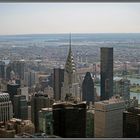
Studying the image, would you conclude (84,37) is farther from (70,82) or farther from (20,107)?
(20,107)

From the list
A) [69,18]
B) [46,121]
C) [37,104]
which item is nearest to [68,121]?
[46,121]

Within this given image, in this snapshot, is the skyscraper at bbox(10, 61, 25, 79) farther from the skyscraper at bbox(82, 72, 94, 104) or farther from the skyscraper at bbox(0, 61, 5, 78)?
the skyscraper at bbox(82, 72, 94, 104)

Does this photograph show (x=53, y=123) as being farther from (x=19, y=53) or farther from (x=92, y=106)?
(x=19, y=53)

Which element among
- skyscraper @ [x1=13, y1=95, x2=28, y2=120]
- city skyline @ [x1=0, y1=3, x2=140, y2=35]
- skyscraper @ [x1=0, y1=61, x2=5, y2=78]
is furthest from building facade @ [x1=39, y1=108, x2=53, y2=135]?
city skyline @ [x1=0, y1=3, x2=140, y2=35]

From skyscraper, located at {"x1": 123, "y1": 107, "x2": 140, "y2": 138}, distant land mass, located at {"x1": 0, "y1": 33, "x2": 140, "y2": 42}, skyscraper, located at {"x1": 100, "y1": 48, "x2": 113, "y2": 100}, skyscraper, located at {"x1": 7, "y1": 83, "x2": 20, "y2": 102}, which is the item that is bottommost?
skyscraper, located at {"x1": 123, "y1": 107, "x2": 140, "y2": 138}

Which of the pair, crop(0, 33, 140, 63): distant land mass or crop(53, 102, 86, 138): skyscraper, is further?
crop(53, 102, 86, 138): skyscraper
